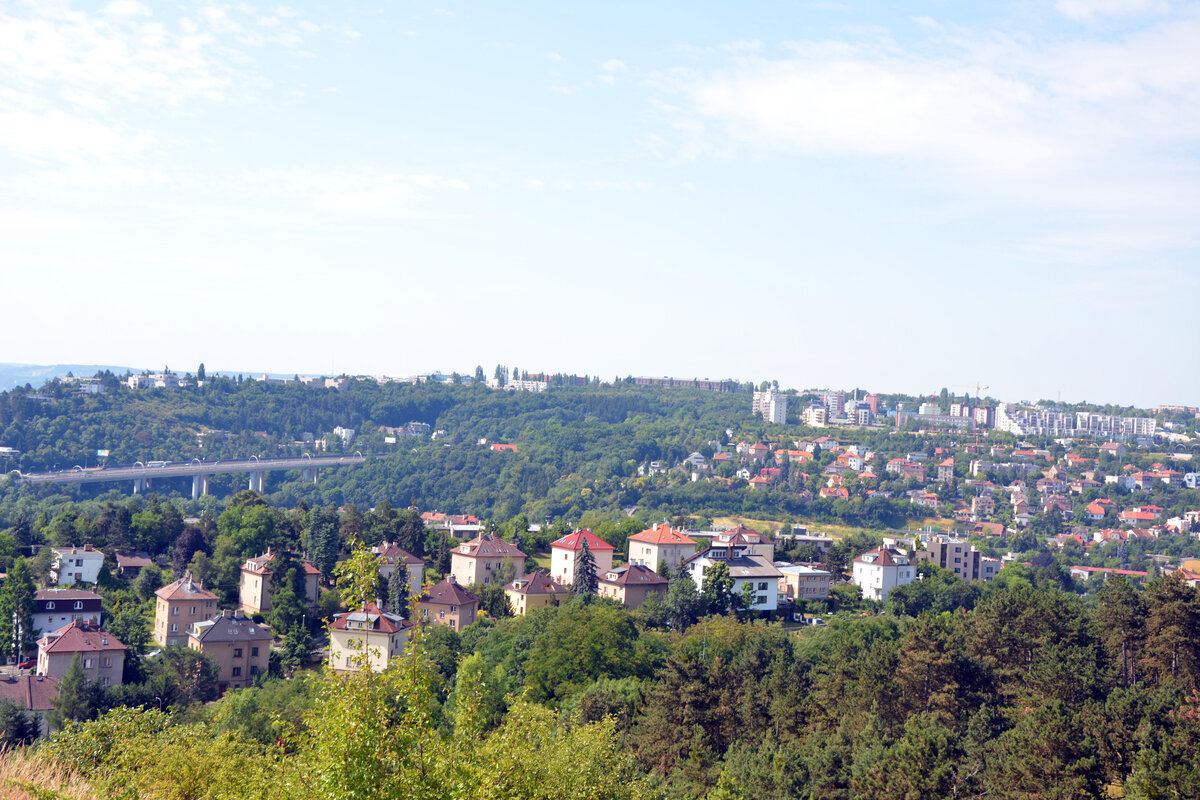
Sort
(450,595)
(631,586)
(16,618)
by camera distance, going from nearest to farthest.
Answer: (16,618), (450,595), (631,586)

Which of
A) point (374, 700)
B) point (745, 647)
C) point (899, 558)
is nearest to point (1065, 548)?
point (899, 558)

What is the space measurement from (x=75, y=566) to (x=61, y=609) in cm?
558

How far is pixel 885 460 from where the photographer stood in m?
125

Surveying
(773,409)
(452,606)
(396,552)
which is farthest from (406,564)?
(773,409)

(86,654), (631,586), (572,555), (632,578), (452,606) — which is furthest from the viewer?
(572,555)

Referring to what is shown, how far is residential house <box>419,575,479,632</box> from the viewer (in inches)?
1655

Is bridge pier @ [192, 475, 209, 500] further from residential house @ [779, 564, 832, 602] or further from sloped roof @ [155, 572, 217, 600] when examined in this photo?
residential house @ [779, 564, 832, 602]

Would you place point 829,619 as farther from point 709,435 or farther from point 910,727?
point 709,435

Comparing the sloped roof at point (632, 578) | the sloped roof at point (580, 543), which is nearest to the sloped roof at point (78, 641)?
the sloped roof at point (632, 578)

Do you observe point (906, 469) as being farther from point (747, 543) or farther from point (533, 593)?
point (533, 593)

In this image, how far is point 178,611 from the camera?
3994cm

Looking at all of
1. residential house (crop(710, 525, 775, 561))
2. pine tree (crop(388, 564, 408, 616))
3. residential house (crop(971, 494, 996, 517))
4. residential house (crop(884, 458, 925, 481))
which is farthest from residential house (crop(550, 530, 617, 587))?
residential house (crop(884, 458, 925, 481))

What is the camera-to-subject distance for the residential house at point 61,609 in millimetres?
38094

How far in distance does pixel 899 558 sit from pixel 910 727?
113 ft
